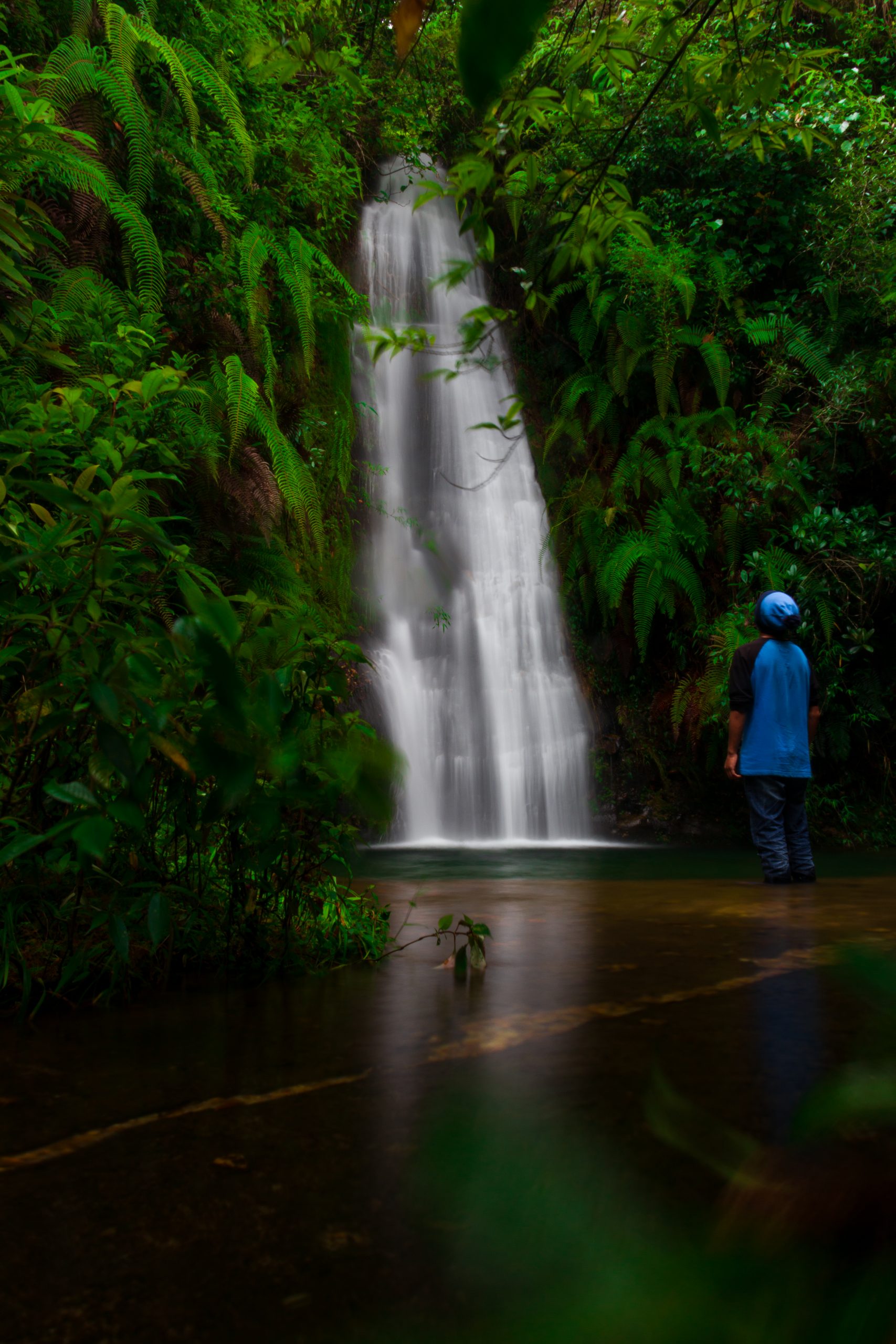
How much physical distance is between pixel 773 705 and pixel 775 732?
153 millimetres

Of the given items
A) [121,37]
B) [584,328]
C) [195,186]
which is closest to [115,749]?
[121,37]

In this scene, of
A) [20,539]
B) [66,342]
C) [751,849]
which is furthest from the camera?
[751,849]

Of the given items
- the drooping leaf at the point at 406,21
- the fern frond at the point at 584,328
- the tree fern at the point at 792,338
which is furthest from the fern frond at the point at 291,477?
the drooping leaf at the point at 406,21

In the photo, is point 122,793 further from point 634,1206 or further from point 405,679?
point 405,679

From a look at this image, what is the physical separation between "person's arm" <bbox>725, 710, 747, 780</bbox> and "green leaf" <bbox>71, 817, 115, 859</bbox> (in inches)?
168

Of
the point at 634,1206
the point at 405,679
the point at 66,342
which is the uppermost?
the point at 66,342

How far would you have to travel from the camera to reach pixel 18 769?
2.20 meters

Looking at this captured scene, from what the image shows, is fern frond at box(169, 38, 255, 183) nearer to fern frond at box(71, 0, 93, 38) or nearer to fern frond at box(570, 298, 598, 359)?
fern frond at box(71, 0, 93, 38)

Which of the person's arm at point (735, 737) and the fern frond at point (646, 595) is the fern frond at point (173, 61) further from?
the person's arm at point (735, 737)

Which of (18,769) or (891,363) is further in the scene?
(891,363)

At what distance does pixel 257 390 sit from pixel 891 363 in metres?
5.50

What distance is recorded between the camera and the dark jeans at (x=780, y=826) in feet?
16.7

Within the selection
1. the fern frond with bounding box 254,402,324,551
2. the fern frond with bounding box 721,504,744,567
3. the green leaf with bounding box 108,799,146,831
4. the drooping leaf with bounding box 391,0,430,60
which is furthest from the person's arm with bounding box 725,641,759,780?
the drooping leaf with bounding box 391,0,430,60

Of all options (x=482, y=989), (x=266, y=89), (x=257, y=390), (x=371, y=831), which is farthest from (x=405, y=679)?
(x=482, y=989)
